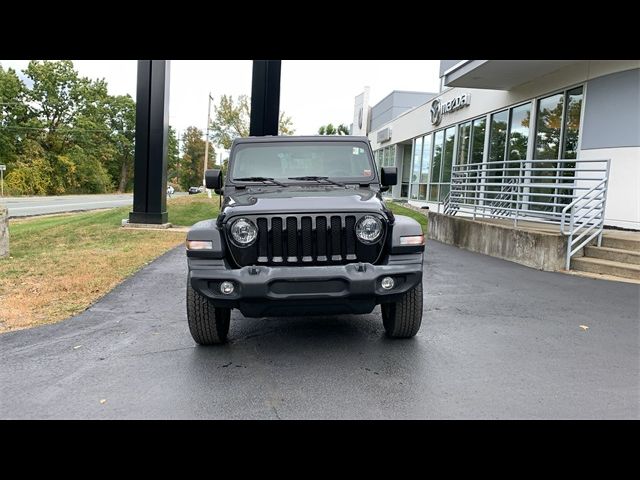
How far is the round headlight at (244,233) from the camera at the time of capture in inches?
157

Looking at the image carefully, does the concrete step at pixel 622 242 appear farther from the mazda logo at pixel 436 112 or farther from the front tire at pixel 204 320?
the mazda logo at pixel 436 112

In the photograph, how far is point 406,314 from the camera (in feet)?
14.8

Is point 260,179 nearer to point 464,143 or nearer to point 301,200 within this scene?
point 301,200

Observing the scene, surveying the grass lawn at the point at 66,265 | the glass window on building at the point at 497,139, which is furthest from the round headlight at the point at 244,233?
the glass window on building at the point at 497,139

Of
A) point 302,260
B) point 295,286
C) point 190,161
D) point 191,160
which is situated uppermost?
point 191,160

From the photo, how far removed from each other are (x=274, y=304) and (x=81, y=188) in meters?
57.3

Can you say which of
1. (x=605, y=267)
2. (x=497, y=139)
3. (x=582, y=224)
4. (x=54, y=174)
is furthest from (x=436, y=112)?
(x=54, y=174)

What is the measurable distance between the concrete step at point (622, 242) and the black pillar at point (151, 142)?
10.7 metres

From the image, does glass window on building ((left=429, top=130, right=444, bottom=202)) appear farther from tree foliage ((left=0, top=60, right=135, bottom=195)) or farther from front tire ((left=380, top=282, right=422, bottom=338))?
tree foliage ((left=0, top=60, right=135, bottom=195))

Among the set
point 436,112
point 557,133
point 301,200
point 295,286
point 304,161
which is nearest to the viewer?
point 295,286

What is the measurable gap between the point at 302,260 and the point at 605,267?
6.22 meters

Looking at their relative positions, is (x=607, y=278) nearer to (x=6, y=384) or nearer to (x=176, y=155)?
(x=6, y=384)
